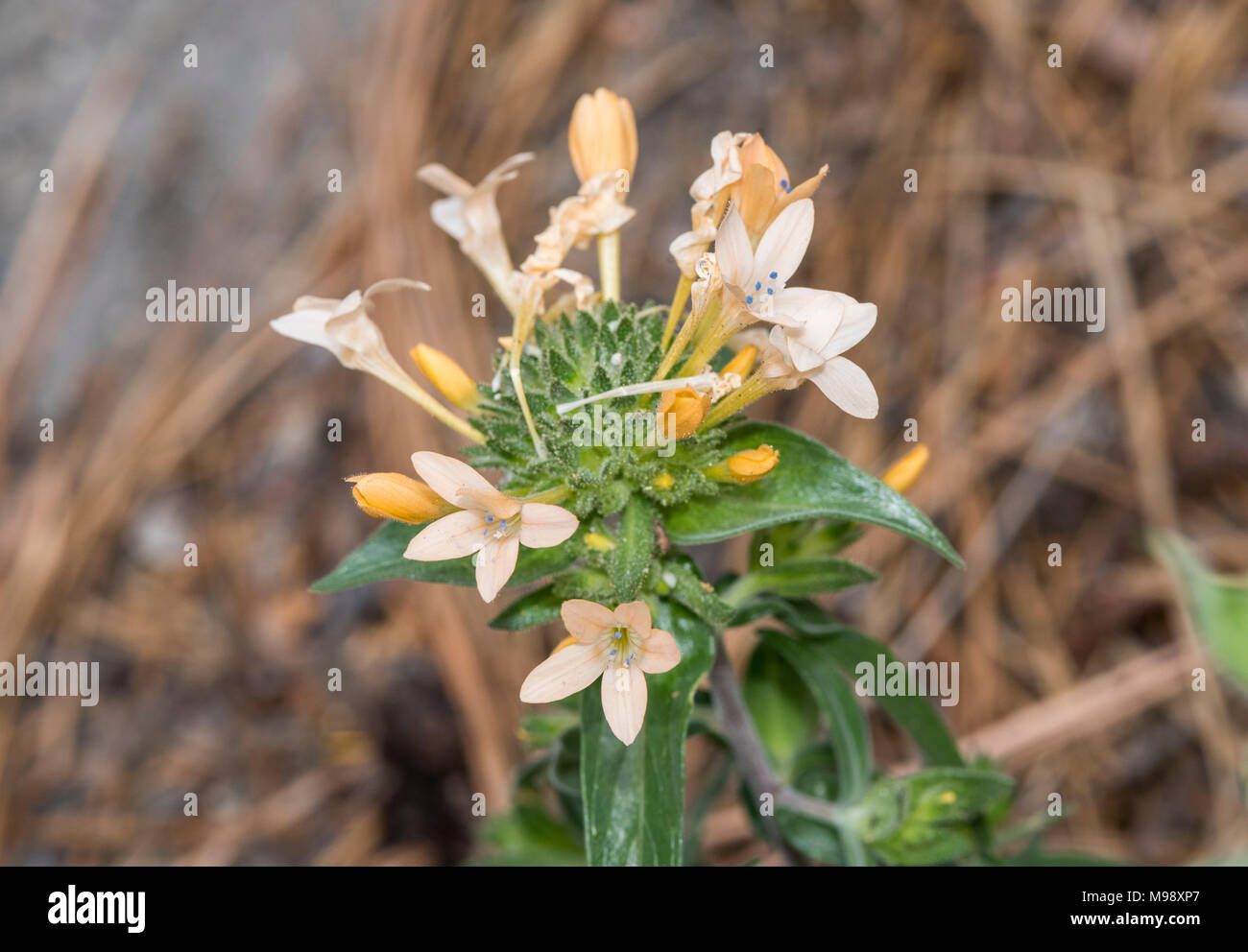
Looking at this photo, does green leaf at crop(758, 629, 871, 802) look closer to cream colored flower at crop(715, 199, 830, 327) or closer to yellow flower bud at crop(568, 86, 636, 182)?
cream colored flower at crop(715, 199, 830, 327)

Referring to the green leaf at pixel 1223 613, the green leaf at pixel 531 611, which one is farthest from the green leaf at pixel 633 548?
the green leaf at pixel 1223 613

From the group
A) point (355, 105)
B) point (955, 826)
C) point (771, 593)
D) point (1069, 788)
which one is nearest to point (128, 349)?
point (355, 105)

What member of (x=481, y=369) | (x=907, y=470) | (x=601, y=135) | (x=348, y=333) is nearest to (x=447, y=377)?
(x=348, y=333)

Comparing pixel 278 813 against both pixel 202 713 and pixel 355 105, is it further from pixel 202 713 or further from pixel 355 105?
pixel 355 105

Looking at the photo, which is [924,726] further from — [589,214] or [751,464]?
[589,214]

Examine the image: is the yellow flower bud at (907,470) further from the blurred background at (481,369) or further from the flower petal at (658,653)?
the blurred background at (481,369)

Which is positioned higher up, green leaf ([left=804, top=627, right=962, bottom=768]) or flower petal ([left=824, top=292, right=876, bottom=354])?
flower petal ([left=824, top=292, right=876, bottom=354])

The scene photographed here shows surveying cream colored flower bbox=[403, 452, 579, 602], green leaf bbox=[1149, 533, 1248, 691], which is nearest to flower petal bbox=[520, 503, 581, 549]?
cream colored flower bbox=[403, 452, 579, 602]
